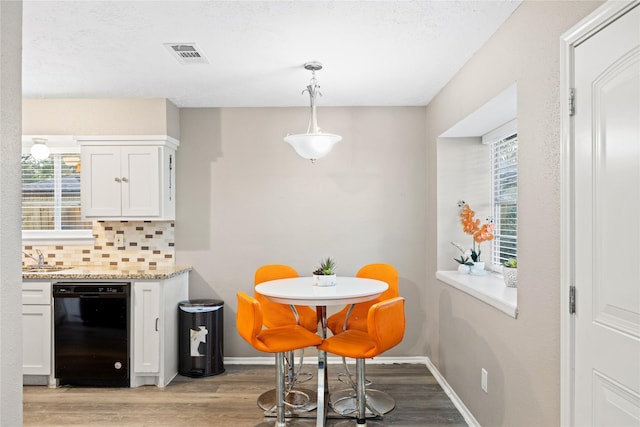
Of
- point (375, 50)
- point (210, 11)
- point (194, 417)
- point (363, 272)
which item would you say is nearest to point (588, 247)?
point (375, 50)

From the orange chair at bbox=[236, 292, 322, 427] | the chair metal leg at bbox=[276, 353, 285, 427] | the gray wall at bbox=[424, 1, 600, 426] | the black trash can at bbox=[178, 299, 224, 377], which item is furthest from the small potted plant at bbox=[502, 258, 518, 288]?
the black trash can at bbox=[178, 299, 224, 377]

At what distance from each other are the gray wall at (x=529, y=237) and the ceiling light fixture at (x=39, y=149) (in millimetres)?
3747

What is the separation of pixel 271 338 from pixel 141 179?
6.63 ft

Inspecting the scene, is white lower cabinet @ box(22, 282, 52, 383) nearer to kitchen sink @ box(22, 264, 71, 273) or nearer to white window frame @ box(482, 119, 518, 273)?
kitchen sink @ box(22, 264, 71, 273)

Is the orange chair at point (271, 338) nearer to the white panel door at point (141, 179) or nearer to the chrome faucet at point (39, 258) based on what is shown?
the white panel door at point (141, 179)

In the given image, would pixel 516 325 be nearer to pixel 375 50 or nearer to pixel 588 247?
pixel 588 247

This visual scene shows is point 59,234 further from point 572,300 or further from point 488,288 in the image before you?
point 572,300

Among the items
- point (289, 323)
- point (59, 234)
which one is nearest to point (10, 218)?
point (289, 323)

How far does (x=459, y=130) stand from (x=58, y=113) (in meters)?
3.61

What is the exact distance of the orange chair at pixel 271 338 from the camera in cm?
280

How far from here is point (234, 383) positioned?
380cm

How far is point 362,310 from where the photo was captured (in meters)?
3.61

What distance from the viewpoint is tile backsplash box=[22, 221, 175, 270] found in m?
4.30

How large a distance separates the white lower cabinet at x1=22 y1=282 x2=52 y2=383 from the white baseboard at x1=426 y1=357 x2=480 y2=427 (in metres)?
3.28
